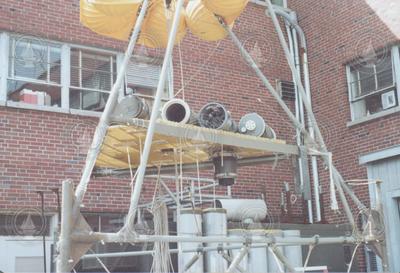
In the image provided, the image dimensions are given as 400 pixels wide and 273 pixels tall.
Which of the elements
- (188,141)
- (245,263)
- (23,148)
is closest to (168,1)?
(188,141)

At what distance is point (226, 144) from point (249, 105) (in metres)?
→ 7.99

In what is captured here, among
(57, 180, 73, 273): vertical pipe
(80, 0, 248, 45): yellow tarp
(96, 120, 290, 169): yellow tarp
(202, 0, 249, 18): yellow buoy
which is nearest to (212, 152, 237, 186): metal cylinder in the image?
(96, 120, 290, 169): yellow tarp

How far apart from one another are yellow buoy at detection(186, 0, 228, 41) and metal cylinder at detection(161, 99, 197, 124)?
3.27ft

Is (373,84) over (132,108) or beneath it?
over

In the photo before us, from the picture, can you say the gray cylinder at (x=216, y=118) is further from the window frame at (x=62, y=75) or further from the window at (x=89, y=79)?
the window at (x=89, y=79)

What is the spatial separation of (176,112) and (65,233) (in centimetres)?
198

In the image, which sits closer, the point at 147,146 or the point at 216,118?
the point at 147,146

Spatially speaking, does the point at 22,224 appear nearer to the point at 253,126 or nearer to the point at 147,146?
the point at 253,126

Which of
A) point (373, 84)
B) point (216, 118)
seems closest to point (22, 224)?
point (216, 118)

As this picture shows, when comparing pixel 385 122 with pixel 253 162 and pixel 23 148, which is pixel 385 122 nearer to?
pixel 253 162

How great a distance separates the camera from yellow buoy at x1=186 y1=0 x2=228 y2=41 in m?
6.70

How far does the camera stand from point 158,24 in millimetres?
6727

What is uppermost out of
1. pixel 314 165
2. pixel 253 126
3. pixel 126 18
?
pixel 126 18

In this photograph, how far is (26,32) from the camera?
11.5 m
